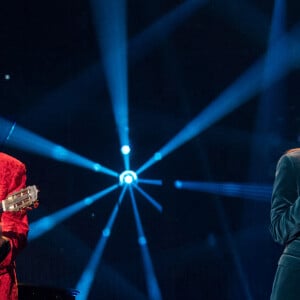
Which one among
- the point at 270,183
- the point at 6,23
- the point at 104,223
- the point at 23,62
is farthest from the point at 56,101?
the point at 270,183

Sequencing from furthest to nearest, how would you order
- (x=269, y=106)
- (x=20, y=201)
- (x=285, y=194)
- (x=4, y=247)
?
(x=269, y=106)
(x=20, y=201)
(x=4, y=247)
(x=285, y=194)

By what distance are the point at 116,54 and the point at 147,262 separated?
6.33ft

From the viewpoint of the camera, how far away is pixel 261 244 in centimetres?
505

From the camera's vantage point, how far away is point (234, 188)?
16.6 ft

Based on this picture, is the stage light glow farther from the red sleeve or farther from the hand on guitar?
the hand on guitar

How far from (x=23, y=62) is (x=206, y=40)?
1.68 meters

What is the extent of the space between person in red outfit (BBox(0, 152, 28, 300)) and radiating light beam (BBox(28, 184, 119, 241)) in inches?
108

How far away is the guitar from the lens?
219cm

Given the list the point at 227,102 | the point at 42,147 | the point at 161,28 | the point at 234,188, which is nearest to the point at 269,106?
the point at 227,102

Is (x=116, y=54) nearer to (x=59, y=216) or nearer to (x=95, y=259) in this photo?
(x=59, y=216)

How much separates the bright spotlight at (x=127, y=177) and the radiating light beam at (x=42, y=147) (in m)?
0.06

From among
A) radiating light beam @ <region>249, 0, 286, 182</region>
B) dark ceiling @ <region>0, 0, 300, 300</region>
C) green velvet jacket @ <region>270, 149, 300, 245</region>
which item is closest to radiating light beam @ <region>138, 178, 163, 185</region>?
dark ceiling @ <region>0, 0, 300, 300</region>

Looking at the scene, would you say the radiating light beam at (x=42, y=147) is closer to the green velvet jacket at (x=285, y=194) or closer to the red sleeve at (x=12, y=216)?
the red sleeve at (x=12, y=216)

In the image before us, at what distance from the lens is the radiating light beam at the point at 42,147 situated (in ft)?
16.6
